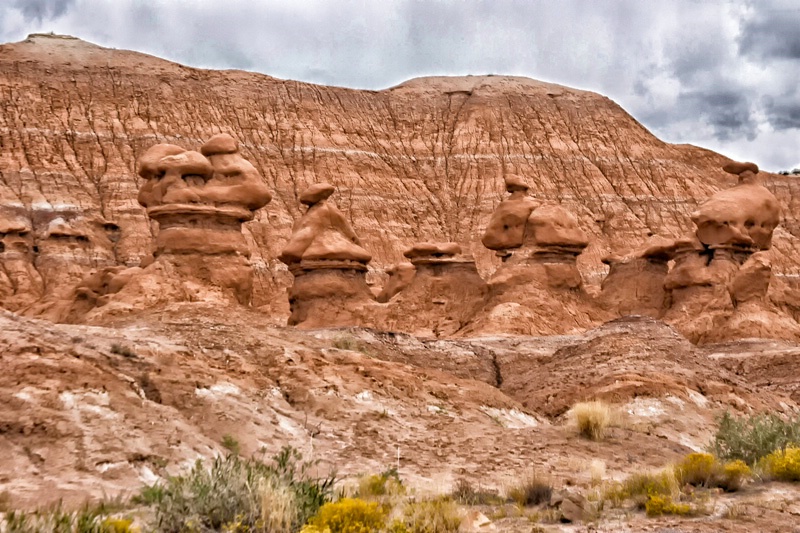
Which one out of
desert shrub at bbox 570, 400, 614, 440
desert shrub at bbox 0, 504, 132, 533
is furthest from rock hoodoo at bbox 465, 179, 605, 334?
desert shrub at bbox 0, 504, 132, 533

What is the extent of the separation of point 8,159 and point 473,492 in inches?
2013

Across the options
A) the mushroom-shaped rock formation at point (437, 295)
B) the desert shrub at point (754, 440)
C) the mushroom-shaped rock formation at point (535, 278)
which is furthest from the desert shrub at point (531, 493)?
the mushroom-shaped rock formation at point (437, 295)

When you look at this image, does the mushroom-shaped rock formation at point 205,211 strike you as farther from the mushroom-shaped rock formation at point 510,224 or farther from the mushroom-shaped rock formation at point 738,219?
the mushroom-shaped rock formation at point 738,219

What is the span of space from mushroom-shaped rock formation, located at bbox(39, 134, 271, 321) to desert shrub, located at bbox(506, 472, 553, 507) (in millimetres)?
17434

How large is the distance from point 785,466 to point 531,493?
3.31 metres

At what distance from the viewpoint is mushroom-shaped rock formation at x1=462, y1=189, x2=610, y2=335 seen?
1223 inches

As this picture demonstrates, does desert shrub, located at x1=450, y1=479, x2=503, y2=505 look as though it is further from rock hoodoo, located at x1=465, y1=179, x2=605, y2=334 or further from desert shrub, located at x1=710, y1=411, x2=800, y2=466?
rock hoodoo, located at x1=465, y1=179, x2=605, y2=334

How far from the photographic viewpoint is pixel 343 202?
201 ft

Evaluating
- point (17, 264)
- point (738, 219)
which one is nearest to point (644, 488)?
point (738, 219)

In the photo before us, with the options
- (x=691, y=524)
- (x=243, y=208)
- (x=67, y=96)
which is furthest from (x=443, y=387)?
(x=67, y=96)

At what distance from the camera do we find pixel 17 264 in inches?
1916

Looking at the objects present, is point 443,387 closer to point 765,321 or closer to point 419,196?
point 765,321

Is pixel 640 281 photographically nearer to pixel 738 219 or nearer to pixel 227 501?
pixel 738 219

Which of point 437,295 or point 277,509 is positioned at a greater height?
point 437,295
